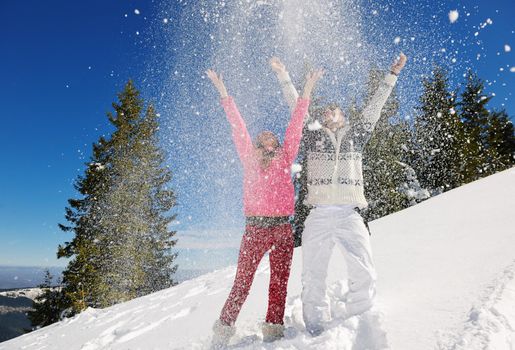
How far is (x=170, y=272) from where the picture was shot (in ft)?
78.4

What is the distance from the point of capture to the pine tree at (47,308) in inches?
717

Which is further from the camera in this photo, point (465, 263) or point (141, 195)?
point (141, 195)

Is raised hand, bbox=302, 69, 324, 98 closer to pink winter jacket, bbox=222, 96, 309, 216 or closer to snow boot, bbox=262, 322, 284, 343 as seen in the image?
pink winter jacket, bbox=222, 96, 309, 216

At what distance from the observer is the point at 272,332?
125 inches

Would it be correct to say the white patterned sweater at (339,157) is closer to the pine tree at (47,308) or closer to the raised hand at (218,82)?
the raised hand at (218,82)

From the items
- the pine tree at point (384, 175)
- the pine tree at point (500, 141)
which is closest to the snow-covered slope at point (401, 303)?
the pine tree at point (384, 175)

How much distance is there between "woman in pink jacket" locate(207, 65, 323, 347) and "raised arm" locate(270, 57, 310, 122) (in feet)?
0.70

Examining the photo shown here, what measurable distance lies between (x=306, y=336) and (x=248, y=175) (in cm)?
144

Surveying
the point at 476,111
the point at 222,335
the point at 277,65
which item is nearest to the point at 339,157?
the point at 277,65

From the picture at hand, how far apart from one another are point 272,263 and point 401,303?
3.76ft

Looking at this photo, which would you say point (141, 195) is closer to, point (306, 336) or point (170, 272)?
point (170, 272)

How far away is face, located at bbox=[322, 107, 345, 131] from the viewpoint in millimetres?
3590

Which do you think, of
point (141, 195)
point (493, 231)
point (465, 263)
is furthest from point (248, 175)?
point (141, 195)

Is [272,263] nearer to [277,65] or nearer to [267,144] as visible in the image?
[267,144]
